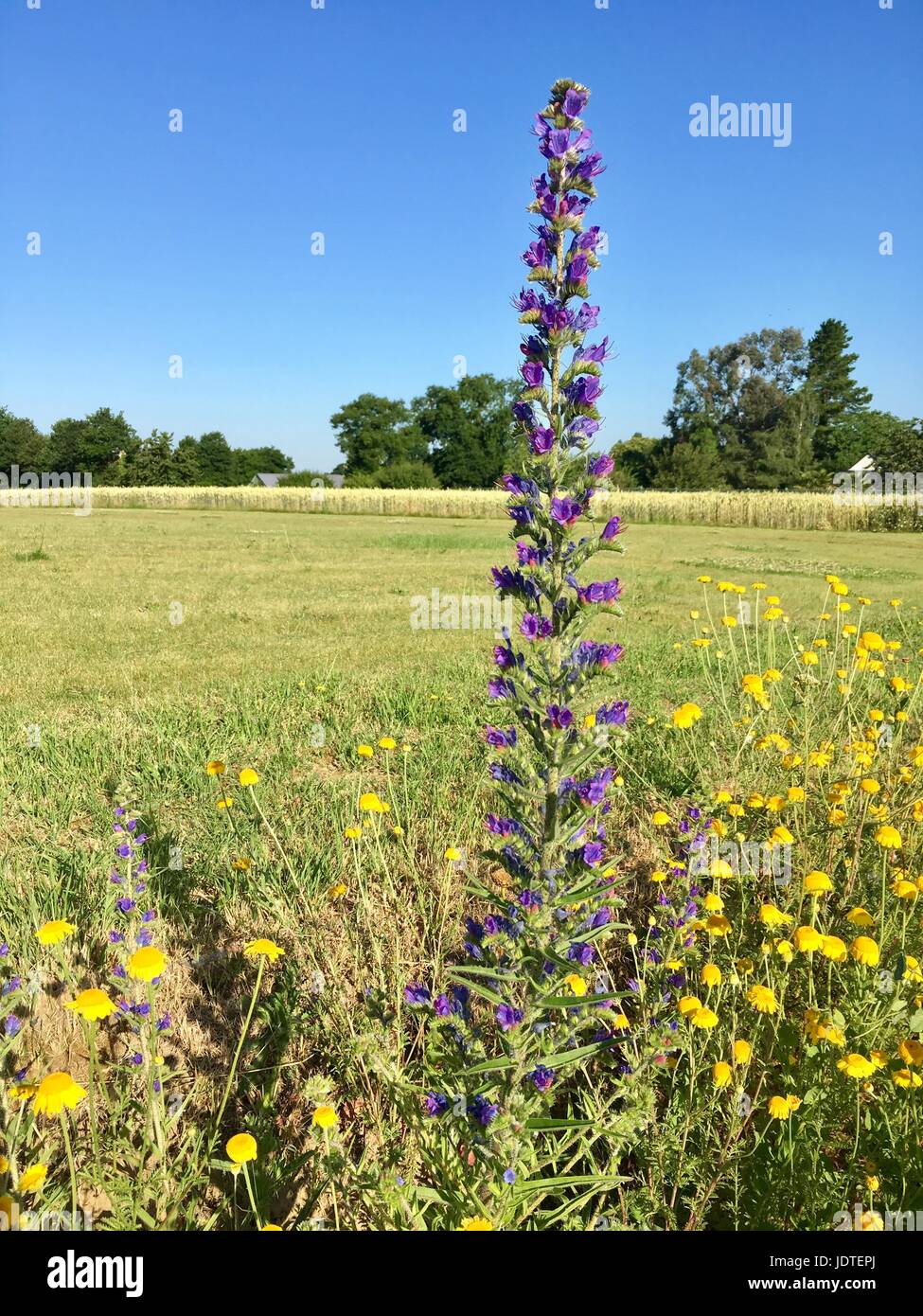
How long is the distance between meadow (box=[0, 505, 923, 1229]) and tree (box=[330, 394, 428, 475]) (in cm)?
6657

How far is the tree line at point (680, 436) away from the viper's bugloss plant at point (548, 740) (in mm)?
56396

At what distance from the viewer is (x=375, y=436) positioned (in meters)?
70.4

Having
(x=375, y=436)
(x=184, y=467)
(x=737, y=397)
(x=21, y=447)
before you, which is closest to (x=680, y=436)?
(x=737, y=397)

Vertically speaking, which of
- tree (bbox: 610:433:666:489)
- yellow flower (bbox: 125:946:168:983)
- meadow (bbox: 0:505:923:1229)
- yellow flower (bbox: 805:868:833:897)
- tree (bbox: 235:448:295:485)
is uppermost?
tree (bbox: 235:448:295:485)

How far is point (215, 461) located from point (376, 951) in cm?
8544

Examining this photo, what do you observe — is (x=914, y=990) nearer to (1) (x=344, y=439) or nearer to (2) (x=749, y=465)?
(2) (x=749, y=465)

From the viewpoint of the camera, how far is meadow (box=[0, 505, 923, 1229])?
64.0 inches

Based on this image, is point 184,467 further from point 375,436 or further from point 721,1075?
point 721,1075

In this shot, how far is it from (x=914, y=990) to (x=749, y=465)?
65070mm

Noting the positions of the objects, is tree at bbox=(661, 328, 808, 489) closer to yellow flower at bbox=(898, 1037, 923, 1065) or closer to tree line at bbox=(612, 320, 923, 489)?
tree line at bbox=(612, 320, 923, 489)

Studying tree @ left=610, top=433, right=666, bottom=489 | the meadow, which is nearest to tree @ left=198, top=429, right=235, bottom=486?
tree @ left=610, top=433, right=666, bottom=489

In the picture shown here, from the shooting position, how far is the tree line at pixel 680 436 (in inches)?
2328
